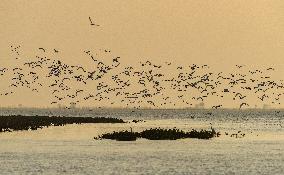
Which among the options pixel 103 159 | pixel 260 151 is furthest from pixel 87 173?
pixel 260 151

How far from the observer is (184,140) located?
80.9 m

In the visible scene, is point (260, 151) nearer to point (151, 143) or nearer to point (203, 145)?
point (203, 145)

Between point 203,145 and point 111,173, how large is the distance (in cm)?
2680

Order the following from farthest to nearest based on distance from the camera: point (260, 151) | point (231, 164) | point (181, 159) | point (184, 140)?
point (184, 140)
point (260, 151)
point (181, 159)
point (231, 164)

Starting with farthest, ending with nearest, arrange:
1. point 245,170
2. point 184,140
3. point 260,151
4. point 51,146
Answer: point 184,140, point 51,146, point 260,151, point 245,170

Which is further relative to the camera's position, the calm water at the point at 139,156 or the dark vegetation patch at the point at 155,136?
the dark vegetation patch at the point at 155,136

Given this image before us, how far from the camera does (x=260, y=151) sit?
67.6m

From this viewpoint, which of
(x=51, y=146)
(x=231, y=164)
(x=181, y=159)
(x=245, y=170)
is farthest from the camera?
(x=51, y=146)

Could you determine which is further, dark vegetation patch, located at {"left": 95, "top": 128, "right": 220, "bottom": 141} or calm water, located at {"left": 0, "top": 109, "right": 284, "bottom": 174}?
dark vegetation patch, located at {"left": 95, "top": 128, "right": 220, "bottom": 141}

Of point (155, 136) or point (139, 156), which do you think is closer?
point (139, 156)

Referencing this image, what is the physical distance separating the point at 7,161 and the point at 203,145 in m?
25.0

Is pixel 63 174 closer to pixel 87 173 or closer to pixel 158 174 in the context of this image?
pixel 87 173

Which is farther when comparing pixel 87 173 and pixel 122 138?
pixel 122 138

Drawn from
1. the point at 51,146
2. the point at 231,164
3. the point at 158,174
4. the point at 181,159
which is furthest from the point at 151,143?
the point at 158,174
